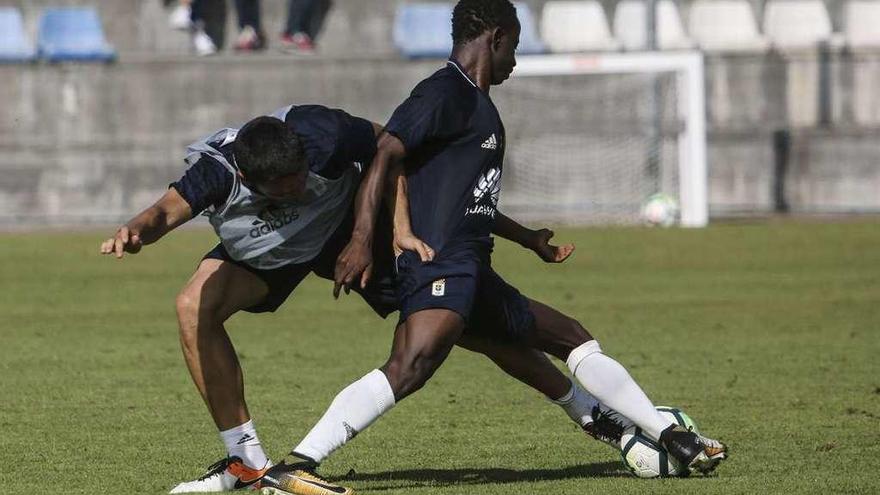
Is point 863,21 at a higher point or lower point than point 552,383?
lower

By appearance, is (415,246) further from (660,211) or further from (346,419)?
(660,211)

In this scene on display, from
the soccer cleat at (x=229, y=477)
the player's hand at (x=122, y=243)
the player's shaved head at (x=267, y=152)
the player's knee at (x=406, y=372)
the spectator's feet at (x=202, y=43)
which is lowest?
the spectator's feet at (x=202, y=43)

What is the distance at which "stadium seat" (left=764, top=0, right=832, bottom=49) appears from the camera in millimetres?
24859

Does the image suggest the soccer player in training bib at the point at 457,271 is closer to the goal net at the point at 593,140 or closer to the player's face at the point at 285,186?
the player's face at the point at 285,186

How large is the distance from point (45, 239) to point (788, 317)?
32.4 ft

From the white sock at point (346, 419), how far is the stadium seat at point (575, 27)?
18180mm

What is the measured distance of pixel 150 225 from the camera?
6.60 meters

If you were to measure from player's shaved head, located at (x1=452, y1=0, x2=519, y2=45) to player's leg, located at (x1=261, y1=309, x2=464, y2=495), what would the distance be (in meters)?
1.25

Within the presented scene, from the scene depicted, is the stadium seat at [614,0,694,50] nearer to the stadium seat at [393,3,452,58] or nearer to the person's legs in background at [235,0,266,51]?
the stadium seat at [393,3,452,58]

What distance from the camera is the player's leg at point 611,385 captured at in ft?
23.7

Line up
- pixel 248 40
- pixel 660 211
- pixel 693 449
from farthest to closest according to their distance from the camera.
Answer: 1. pixel 248 40
2. pixel 660 211
3. pixel 693 449

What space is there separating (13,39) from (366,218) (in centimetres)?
1841

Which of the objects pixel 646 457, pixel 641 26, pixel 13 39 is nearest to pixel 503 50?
pixel 646 457

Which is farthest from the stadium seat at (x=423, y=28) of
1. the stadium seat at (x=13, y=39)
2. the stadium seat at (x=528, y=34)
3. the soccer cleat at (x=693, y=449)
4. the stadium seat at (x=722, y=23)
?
the soccer cleat at (x=693, y=449)
